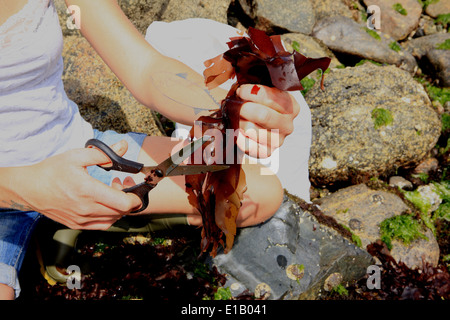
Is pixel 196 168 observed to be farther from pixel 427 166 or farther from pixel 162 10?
pixel 427 166

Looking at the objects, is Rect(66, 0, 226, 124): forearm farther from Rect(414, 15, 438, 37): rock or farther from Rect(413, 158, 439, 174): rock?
Rect(414, 15, 438, 37): rock

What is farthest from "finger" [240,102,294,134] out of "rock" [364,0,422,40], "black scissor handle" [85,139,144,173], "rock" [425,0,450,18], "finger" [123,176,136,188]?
"rock" [425,0,450,18]

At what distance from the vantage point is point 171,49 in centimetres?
439

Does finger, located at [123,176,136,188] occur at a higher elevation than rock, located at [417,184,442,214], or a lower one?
higher

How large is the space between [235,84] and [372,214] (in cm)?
266

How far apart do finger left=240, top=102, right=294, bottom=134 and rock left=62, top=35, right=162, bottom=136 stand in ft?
7.85

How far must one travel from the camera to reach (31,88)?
217 cm

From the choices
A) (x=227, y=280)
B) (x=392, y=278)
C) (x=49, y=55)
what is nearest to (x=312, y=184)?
(x=392, y=278)

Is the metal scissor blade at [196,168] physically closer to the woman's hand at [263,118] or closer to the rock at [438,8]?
the woman's hand at [263,118]

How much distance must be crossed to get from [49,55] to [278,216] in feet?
6.63

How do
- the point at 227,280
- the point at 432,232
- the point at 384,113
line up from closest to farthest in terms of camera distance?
1. the point at 227,280
2. the point at 432,232
3. the point at 384,113

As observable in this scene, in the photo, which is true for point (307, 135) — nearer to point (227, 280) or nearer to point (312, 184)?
point (312, 184)

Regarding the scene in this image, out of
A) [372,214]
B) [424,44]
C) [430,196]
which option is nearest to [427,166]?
[430,196]

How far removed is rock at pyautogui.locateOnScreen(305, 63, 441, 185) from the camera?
4.27 meters
